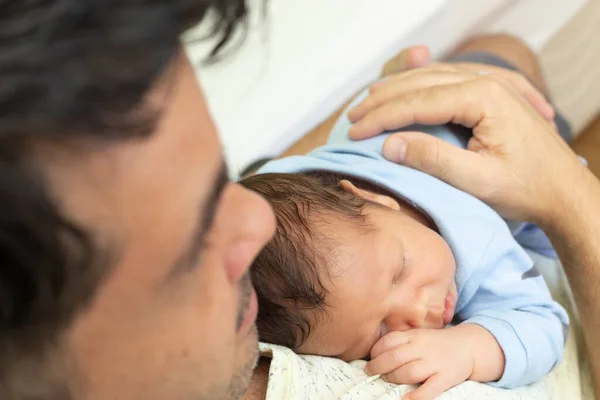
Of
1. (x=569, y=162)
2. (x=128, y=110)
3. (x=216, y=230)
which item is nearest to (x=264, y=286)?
(x=216, y=230)

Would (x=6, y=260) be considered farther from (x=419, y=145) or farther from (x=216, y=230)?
(x=419, y=145)

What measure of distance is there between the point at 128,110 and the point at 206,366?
262 millimetres

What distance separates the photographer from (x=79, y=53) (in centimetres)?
35

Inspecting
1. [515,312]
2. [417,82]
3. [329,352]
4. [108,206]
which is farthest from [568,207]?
[108,206]

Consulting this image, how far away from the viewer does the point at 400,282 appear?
826mm

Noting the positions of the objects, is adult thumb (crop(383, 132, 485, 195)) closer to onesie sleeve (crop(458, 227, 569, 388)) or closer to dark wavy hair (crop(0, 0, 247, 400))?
onesie sleeve (crop(458, 227, 569, 388))

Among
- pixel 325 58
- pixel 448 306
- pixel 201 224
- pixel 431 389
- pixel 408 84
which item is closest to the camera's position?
pixel 201 224

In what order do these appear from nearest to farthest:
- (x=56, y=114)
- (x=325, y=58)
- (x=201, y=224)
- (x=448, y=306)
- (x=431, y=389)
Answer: (x=56, y=114)
(x=201, y=224)
(x=431, y=389)
(x=448, y=306)
(x=325, y=58)

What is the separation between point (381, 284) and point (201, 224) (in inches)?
16.6

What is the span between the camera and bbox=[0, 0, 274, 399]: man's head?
0.34m

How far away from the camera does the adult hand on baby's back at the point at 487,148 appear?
2.96 feet

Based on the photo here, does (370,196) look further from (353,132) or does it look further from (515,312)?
(515,312)

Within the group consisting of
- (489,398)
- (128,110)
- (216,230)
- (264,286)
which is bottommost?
(489,398)

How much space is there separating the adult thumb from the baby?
0.02 metres
